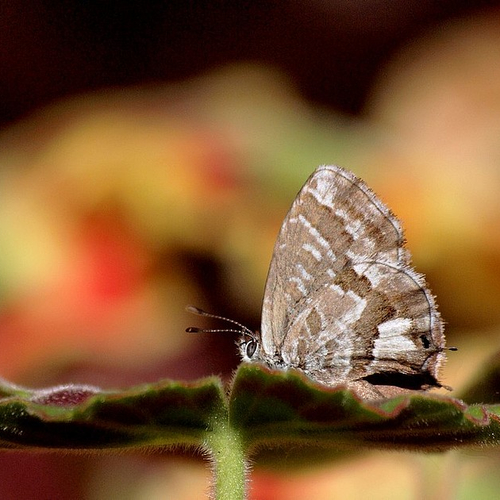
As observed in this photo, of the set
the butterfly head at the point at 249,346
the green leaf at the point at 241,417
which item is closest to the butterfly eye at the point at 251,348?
the butterfly head at the point at 249,346

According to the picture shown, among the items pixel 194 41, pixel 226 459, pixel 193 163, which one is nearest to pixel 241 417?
pixel 226 459

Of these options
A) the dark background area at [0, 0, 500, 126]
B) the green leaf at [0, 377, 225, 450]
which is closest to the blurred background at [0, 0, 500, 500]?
the dark background area at [0, 0, 500, 126]

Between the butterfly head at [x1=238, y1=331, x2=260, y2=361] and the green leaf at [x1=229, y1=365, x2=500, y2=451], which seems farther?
the butterfly head at [x1=238, y1=331, x2=260, y2=361]

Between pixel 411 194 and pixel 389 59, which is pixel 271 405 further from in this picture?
pixel 389 59

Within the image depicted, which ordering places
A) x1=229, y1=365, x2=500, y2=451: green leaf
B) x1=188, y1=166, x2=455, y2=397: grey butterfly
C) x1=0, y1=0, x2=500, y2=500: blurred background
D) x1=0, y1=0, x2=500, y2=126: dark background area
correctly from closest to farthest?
x1=229, y1=365, x2=500, y2=451: green leaf < x1=188, y1=166, x2=455, y2=397: grey butterfly < x1=0, y1=0, x2=500, y2=500: blurred background < x1=0, y1=0, x2=500, y2=126: dark background area

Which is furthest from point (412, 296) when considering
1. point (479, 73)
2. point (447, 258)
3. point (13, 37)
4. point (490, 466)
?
point (13, 37)

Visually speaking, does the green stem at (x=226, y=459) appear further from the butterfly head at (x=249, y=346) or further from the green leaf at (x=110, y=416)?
the butterfly head at (x=249, y=346)

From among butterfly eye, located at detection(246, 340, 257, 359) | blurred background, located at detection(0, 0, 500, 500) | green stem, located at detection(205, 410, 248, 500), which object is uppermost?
blurred background, located at detection(0, 0, 500, 500)

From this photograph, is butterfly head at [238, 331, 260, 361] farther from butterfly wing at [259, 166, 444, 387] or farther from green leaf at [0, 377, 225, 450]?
green leaf at [0, 377, 225, 450]
